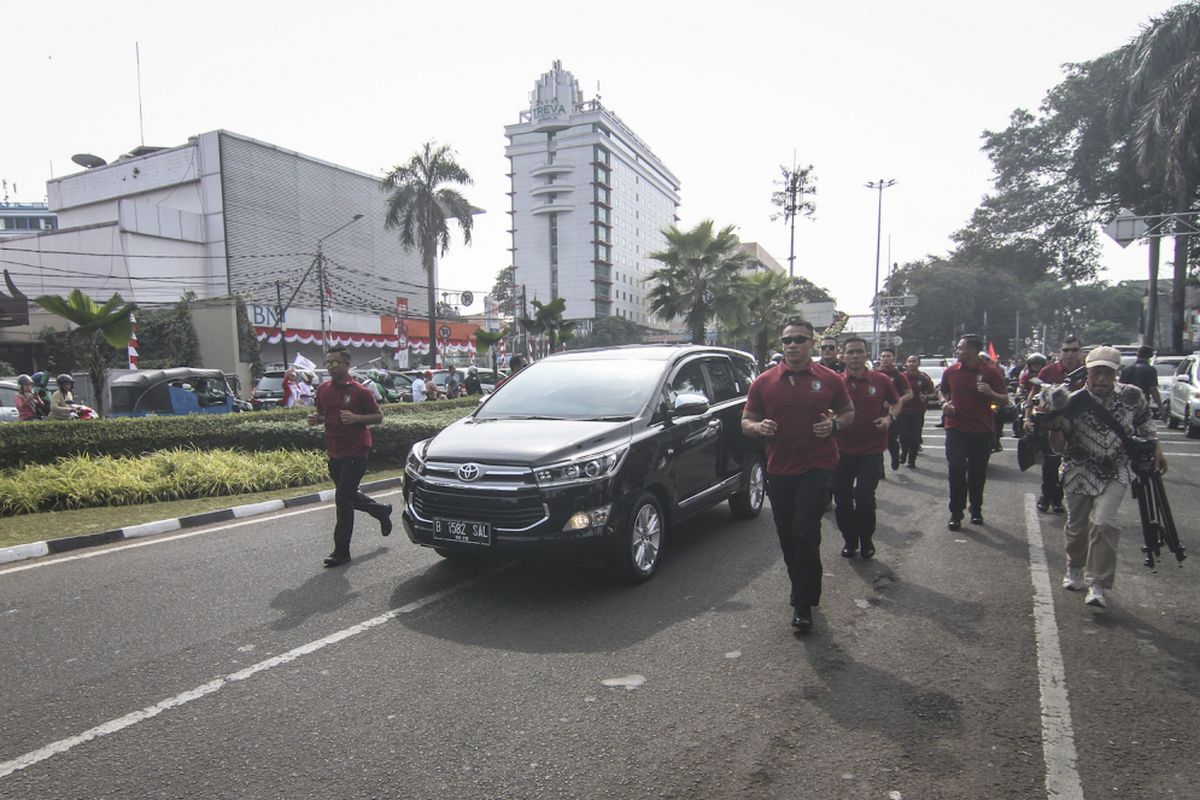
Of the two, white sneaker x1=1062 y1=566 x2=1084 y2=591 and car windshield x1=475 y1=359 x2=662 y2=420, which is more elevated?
car windshield x1=475 y1=359 x2=662 y2=420

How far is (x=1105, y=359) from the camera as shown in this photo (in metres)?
4.84

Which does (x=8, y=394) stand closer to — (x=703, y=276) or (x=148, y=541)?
(x=148, y=541)

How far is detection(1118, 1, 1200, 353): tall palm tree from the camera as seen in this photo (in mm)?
25594

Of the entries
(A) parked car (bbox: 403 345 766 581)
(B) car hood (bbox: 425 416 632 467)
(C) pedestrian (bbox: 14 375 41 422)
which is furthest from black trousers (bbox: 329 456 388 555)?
(C) pedestrian (bbox: 14 375 41 422)

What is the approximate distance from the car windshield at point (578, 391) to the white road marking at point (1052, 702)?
9.81 feet

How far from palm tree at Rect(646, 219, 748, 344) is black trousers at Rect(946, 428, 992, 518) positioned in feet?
64.4

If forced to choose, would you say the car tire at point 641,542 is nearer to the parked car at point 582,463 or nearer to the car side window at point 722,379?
the parked car at point 582,463

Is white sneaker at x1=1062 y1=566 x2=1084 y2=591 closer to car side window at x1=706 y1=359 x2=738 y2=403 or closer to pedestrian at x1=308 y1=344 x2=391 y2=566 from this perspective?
car side window at x1=706 y1=359 x2=738 y2=403

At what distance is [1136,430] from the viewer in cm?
479

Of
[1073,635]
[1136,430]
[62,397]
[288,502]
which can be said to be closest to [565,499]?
[1073,635]

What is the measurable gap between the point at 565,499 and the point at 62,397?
423 inches

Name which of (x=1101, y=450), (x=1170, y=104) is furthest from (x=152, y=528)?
(x=1170, y=104)

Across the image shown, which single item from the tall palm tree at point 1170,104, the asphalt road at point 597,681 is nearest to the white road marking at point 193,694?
the asphalt road at point 597,681

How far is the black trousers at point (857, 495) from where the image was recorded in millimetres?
6137
